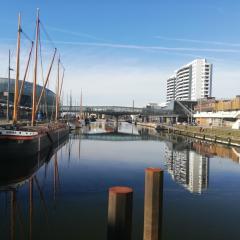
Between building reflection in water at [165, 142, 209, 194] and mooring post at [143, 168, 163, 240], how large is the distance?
18.6 m

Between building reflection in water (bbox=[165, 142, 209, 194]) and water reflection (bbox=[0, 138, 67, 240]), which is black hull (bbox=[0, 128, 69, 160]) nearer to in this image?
water reflection (bbox=[0, 138, 67, 240])

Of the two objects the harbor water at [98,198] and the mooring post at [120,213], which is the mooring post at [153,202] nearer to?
the harbor water at [98,198]

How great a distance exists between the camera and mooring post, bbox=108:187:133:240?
30.9ft

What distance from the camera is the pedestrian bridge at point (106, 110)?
18115 cm

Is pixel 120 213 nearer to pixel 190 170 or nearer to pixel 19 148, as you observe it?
pixel 190 170

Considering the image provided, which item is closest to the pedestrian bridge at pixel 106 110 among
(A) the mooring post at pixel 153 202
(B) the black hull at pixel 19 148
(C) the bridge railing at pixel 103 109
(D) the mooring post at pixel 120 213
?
(C) the bridge railing at pixel 103 109

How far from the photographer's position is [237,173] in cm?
4009

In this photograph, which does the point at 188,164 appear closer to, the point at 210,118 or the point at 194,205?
the point at 194,205

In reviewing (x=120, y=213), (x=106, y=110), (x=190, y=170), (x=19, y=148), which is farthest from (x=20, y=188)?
(x=106, y=110)

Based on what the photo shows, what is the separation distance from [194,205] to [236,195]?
545 centimetres

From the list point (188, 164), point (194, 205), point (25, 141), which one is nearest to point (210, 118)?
point (188, 164)

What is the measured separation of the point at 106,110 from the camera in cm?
19112

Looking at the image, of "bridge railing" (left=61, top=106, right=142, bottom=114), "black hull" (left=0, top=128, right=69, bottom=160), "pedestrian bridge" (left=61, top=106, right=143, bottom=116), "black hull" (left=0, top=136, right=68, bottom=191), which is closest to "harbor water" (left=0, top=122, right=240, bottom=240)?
"black hull" (left=0, top=136, right=68, bottom=191)

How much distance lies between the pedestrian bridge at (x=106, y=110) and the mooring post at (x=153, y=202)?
550 ft
